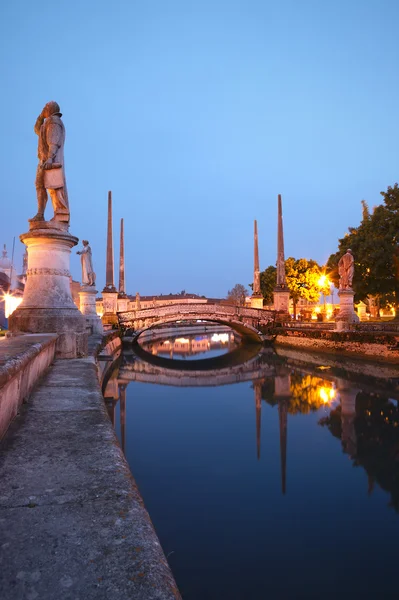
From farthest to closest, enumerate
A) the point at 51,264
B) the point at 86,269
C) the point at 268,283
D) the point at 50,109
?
the point at 268,283 → the point at 86,269 → the point at 50,109 → the point at 51,264

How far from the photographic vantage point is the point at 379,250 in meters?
23.3

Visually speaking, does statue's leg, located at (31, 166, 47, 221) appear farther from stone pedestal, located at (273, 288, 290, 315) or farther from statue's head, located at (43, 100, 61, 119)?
stone pedestal, located at (273, 288, 290, 315)

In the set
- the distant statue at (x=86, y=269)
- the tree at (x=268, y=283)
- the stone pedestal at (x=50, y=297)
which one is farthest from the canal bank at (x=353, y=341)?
the tree at (x=268, y=283)

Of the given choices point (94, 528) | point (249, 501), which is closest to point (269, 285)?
point (249, 501)

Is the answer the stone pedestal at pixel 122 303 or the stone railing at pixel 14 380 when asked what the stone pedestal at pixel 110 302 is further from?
the stone railing at pixel 14 380

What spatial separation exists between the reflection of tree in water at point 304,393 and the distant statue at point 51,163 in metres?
6.77

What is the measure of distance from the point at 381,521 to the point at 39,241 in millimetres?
6091

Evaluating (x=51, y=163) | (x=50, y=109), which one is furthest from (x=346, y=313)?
(x=50, y=109)

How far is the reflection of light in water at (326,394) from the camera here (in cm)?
1090

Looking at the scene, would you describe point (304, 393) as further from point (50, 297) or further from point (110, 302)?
point (110, 302)

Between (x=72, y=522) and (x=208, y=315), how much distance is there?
27016 mm

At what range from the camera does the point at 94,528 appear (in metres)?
1.78

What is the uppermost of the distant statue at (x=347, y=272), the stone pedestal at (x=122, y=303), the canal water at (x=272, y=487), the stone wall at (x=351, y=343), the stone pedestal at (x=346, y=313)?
the distant statue at (x=347, y=272)

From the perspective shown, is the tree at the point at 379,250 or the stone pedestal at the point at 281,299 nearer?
the tree at the point at 379,250
